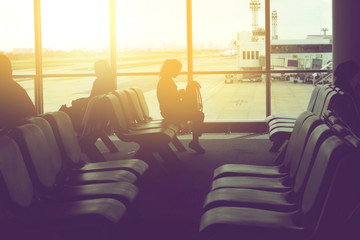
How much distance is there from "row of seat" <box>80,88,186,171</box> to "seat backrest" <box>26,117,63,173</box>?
165cm

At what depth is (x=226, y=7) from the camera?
8.23 meters

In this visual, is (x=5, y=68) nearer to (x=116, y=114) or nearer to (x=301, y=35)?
(x=116, y=114)

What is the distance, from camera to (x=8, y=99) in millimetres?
3924

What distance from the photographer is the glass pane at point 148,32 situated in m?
7.86

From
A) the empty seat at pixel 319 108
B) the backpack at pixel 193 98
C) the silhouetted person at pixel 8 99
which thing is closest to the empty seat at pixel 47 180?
the silhouetted person at pixel 8 99

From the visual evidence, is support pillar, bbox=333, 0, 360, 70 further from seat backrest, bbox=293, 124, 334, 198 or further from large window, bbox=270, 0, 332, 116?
seat backrest, bbox=293, 124, 334, 198

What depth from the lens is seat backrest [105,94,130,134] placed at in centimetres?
462

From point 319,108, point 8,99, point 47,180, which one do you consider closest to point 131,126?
point 8,99

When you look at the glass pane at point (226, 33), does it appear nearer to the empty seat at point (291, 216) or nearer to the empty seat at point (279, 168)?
the empty seat at point (279, 168)

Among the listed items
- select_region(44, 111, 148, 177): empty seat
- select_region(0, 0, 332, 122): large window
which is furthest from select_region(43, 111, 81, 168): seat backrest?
select_region(0, 0, 332, 122): large window

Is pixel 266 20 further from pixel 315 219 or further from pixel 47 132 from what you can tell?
pixel 315 219

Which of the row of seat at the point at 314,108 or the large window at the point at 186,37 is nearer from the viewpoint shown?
the row of seat at the point at 314,108

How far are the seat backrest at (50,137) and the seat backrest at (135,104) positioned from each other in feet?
7.82

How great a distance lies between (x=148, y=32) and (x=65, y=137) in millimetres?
5273
